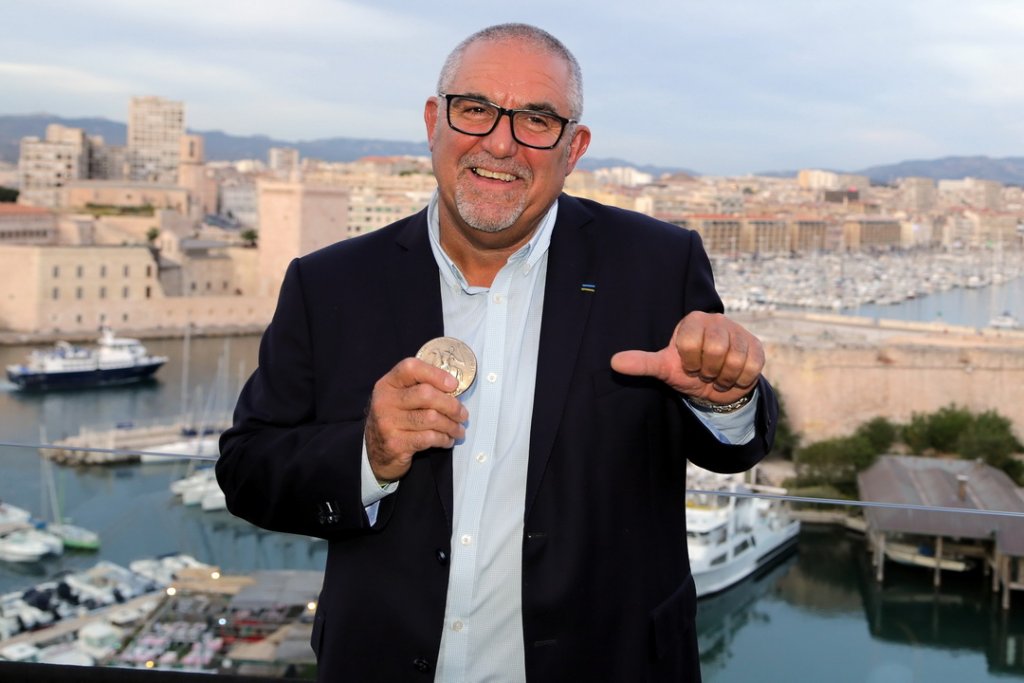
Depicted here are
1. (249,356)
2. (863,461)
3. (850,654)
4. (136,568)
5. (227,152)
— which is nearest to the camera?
(850,654)

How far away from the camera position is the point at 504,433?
2.42ft

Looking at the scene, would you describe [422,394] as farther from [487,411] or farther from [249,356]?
[249,356]

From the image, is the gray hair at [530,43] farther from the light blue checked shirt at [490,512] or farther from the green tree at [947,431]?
the green tree at [947,431]

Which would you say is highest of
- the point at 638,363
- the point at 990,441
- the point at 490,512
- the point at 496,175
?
the point at 496,175

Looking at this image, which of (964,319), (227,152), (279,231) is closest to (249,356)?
(279,231)

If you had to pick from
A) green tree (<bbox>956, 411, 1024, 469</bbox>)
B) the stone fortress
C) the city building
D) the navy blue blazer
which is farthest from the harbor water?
the city building

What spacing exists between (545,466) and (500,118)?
22cm

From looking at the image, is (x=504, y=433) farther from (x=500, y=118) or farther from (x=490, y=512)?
(x=500, y=118)

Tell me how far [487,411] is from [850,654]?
0.65 meters

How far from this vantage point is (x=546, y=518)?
0.72m

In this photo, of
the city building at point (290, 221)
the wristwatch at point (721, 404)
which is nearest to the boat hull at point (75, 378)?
the city building at point (290, 221)

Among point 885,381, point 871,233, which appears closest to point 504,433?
point 885,381

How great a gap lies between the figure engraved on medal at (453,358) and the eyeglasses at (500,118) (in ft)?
0.50

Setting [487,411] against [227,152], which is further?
[227,152]
